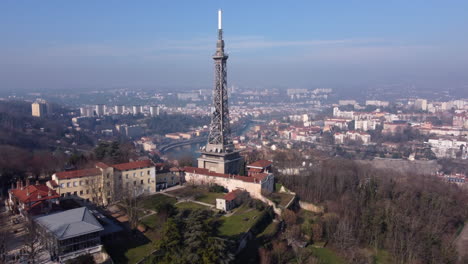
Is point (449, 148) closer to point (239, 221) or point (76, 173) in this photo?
point (239, 221)

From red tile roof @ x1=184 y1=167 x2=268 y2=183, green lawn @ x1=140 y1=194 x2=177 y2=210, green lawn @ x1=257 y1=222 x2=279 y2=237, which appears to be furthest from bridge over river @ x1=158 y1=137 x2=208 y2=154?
green lawn @ x1=257 y1=222 x2=279 y2=237

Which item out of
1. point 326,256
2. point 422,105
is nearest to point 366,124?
point 422,105

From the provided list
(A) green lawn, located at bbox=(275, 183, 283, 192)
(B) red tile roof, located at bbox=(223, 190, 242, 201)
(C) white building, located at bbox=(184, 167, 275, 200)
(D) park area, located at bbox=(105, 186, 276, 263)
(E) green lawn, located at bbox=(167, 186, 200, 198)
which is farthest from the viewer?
(A) green lawn, located at bbox=(275, 183, 283, 192)

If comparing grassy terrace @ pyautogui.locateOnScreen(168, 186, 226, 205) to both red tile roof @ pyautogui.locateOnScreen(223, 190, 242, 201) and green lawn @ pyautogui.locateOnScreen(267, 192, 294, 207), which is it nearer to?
red tile roof @ pyautogui.locateOnScreen(223, 190, 242, 201)

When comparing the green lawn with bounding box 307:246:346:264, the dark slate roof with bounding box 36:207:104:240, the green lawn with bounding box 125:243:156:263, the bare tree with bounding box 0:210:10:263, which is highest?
the dark slate roof with bounding box 36:207:104:240

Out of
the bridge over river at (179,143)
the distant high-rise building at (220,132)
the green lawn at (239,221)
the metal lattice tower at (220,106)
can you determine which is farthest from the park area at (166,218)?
the bridge over river at (179,143)

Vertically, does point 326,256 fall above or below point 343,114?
below
